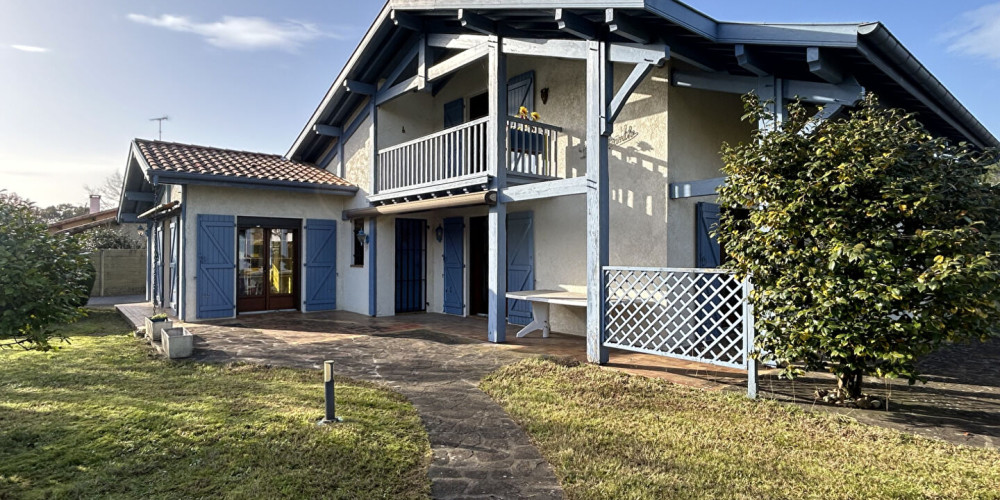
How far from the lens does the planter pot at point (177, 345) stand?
6844 mm

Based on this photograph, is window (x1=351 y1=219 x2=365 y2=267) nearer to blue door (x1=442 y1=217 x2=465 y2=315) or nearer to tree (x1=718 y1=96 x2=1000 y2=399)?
blue door (x1=442 y1=217 x2=465 y2=315)

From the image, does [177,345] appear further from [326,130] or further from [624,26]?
[326,130]

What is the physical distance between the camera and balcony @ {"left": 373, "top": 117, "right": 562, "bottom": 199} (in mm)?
8453

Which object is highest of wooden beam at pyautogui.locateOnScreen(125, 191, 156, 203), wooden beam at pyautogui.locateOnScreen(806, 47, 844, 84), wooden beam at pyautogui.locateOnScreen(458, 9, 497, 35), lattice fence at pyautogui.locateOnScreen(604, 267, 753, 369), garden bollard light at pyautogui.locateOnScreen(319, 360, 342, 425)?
wooden beam at pyautogui.locateOnScreen(458, 9, 497, 35)

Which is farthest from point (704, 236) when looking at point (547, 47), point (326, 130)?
point (326, 130)

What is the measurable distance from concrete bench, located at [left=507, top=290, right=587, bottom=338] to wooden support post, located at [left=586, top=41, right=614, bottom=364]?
684 millimetres

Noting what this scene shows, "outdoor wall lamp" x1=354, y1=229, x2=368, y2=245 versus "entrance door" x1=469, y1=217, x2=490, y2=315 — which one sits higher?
"outdoor wall lamp" x1=354, y1=229, x2=368, y2=245

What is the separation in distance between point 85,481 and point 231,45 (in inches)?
474

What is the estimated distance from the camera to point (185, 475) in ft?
10.9

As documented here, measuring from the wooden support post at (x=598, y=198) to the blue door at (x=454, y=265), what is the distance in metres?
4.98

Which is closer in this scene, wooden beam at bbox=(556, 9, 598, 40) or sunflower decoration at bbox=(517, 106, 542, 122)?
wooden beam at bbox=(556, 9, 598, 40)

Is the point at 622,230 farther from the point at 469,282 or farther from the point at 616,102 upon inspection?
the point at 469,282

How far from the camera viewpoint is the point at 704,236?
26.5ft

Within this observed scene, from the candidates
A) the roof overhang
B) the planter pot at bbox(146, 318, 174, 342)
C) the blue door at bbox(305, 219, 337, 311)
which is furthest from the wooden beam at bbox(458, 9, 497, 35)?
the planter pot at bbox(146, 318, 174, 342)
